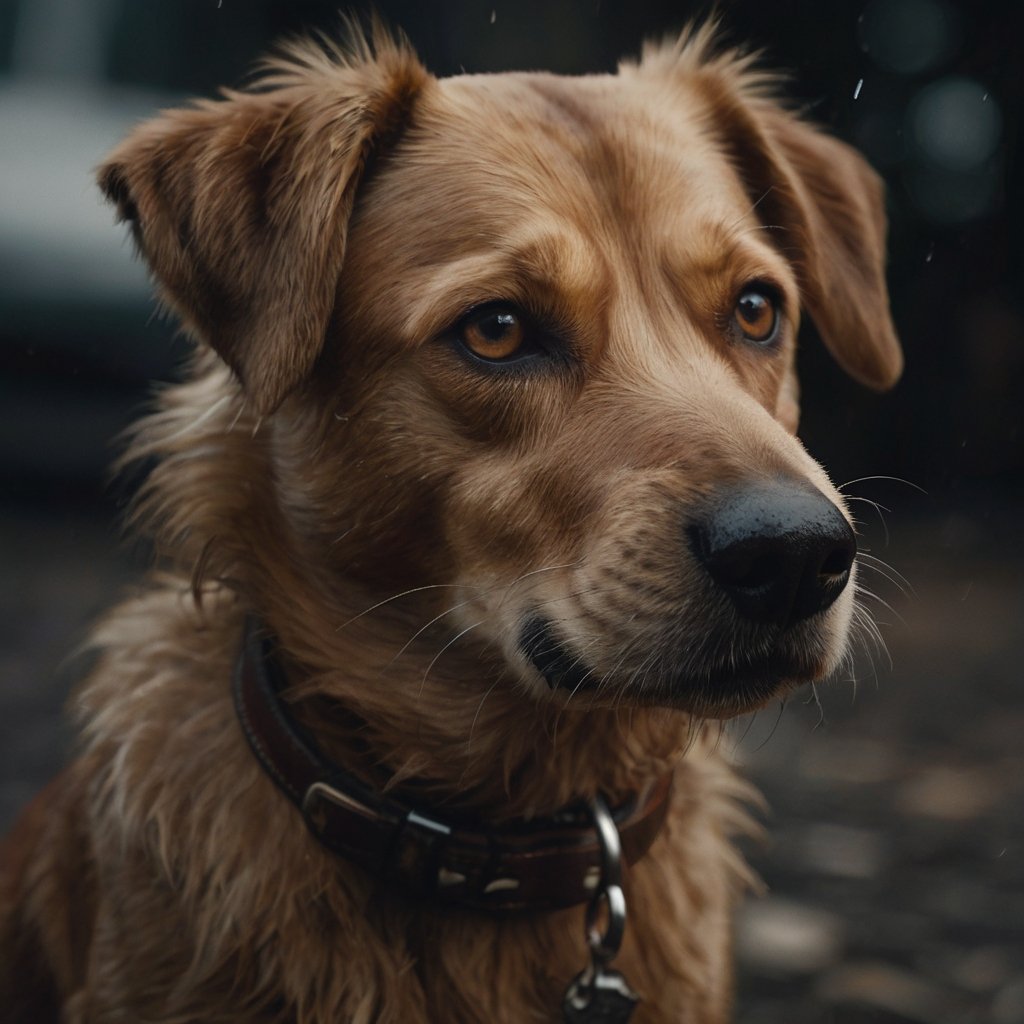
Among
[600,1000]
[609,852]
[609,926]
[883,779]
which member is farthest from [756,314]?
[883,779]

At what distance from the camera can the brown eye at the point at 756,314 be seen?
2.70 metres

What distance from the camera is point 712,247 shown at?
2602 mm

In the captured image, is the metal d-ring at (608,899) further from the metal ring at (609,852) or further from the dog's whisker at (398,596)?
the dog's whisker at (398,596)

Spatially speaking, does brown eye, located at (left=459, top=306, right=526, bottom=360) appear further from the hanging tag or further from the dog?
the hanging tag

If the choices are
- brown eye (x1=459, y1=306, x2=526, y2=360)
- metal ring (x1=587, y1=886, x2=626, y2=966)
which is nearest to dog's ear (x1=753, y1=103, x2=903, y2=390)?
brown eye (x1=459, y1=306, x2=526, y2=360)

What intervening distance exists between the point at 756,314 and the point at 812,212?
1.73 ft

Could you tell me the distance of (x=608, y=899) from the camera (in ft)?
7.64

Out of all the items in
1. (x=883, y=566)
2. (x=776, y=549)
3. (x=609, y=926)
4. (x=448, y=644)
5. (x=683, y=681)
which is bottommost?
(x=883, y=566)

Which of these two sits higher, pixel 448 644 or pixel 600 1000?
pixel 448 644

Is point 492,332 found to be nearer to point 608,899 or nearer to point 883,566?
point 608,899

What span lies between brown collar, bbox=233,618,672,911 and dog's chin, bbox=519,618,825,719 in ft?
0.97

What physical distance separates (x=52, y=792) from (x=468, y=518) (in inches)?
49.9

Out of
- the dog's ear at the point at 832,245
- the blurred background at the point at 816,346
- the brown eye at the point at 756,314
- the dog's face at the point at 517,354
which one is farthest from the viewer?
the blurred background at the point at 816,346

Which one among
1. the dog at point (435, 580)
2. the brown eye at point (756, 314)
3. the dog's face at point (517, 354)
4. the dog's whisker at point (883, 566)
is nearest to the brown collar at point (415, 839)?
the dog at point (435, 580)
